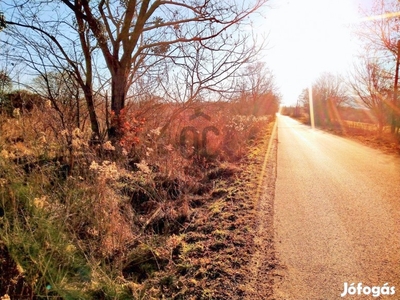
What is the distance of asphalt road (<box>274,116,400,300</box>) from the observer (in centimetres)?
229

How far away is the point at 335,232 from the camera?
3205 mm

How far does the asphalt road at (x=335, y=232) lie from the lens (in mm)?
2287

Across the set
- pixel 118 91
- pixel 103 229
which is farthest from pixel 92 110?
pixel 103 229

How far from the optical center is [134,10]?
7137 millimetres

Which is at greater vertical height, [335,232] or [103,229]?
[103,229]

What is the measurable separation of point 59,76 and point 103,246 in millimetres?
5732

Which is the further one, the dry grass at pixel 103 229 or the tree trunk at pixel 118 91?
the tree trunk at pixel 118 91

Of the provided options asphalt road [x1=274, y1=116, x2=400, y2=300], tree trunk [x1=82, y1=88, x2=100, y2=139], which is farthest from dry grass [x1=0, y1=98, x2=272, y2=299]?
tree trunk [x1=82, y1=88, x2=100, y2=139]

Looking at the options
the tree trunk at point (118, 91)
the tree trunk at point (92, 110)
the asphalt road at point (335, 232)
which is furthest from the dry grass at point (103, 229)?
the tree trunk at point (118, 91)

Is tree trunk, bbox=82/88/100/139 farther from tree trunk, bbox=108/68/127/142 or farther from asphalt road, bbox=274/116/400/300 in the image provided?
asphalt road, bbox=274/116/400/300

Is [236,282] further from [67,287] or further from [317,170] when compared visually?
[317,170]

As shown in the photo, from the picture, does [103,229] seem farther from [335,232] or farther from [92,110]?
[92,110]

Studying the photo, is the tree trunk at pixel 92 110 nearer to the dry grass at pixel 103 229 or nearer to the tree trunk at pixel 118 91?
the tree trunk at pixel 118 91

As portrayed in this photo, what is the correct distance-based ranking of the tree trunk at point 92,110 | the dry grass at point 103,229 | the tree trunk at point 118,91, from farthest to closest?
1. the tree trunk at point 118,91
2. the tree trunk at point 92,110
3. the dry grass at point 103,229
